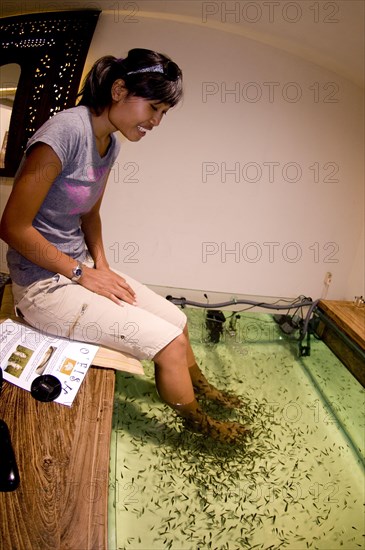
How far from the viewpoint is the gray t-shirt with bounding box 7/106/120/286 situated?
1.07 metres

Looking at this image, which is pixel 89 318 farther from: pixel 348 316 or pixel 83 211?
pixel 348 316

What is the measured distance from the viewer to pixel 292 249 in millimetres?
2701

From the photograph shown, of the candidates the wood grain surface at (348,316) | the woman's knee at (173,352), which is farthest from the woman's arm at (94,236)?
the wood grain surface at (348,316)

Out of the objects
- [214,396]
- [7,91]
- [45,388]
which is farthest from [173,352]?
[7,91]

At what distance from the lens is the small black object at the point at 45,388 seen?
108cm

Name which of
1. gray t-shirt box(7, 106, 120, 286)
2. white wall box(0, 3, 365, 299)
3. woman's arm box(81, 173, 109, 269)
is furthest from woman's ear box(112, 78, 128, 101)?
white wall box(0, 3, 365, 299)

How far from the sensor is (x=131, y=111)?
3.85 ft

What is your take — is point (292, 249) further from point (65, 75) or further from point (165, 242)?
point (65, 75)

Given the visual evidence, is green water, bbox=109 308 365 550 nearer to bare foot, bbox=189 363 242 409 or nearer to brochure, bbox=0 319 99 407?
bare foot, bbox=189 363 242 409

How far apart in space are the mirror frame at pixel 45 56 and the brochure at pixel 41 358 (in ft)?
5.13

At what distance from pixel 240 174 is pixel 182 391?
176cm

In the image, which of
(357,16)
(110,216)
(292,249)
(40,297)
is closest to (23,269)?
(40,297)

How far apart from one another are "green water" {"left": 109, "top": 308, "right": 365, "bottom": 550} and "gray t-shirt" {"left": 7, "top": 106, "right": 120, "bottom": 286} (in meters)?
0.95

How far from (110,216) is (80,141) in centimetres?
145
